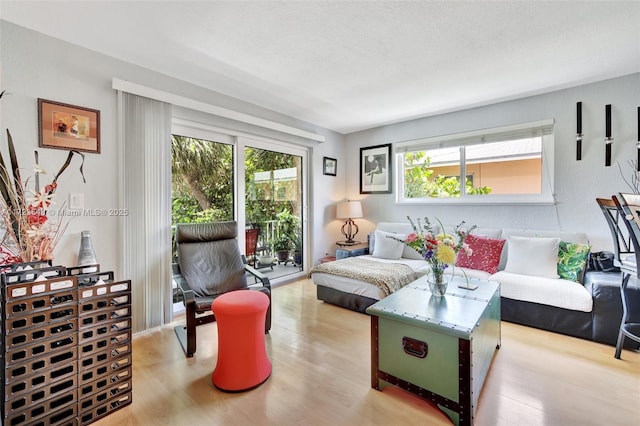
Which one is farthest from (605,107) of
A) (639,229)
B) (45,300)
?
(45,300)

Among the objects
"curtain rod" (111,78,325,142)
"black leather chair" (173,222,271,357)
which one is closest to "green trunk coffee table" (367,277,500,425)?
"black leather chair" (173,222,271,357)

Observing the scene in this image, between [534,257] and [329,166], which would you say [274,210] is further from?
[534,257]

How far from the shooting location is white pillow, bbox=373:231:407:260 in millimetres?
3773

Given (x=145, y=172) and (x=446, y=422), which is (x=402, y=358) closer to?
(x=446, y=422)

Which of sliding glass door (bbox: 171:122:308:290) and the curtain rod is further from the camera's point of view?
sliding glass door (bbox: 171:122:308:290)

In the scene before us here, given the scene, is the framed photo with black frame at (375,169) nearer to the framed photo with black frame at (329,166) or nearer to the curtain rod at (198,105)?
the framed photo with black frame at (329,166)

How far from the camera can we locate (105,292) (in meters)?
1.61

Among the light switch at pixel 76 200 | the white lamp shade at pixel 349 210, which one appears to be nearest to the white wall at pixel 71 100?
the light switch at pixel 76 200

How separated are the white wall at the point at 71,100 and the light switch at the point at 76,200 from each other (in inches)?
1.1

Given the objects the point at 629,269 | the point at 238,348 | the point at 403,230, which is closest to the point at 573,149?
the point at 629,269

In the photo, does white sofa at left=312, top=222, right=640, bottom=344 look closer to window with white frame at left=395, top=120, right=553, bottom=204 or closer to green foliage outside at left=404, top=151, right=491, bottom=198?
window with white frame at left=395, top=120, right=553, bottom=204

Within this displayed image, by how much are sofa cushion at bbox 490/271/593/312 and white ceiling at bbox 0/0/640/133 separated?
79.2 inches

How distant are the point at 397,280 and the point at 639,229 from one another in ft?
5.81

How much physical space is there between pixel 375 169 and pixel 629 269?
3.25 m
